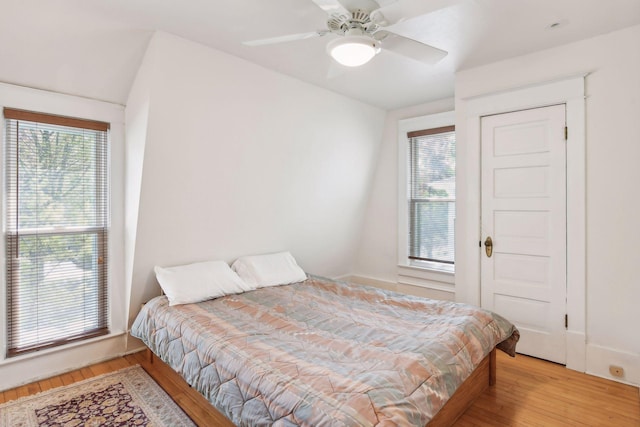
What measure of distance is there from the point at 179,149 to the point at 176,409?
1.84 m

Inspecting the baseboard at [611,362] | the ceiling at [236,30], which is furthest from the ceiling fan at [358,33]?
the baseboard at [611,362]

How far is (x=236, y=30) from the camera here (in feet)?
7.54

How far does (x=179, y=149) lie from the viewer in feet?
8.73

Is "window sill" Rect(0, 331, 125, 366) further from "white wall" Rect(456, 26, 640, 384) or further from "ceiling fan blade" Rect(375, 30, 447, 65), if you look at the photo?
"white wall" Rect(456, 26, 640, 384)

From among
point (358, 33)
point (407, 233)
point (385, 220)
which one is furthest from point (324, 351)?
point (385, 220)

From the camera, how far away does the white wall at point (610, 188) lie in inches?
95.7

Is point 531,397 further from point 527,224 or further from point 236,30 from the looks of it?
point 236,30

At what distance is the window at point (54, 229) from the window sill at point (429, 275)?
10.4ft

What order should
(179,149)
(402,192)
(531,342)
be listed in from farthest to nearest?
1. (402,192)
2. (531,342)
3. (179,149)

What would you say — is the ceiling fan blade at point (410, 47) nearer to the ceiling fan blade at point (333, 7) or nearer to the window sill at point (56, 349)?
the ceiling fan blade at point (333, 7)

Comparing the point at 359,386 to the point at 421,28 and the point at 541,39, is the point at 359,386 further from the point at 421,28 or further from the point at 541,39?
the point at 541,39

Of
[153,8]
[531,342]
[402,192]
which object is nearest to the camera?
[153,8]

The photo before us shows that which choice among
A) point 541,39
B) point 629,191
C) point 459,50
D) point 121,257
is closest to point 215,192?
point 121,257

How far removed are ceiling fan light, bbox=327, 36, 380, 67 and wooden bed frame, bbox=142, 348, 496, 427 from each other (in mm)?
1901
